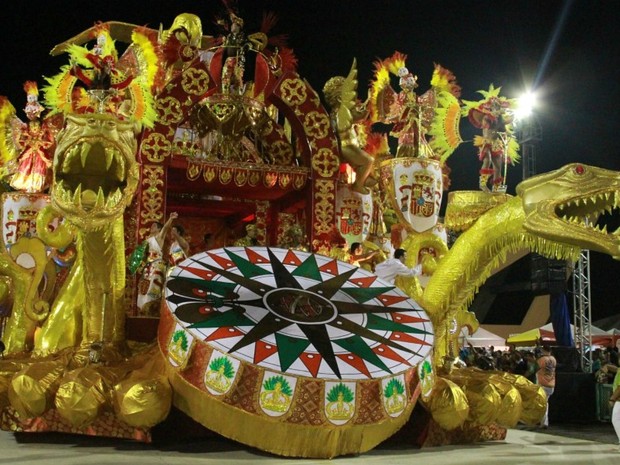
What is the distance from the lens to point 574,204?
5664mm

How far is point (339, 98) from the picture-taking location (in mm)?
7953

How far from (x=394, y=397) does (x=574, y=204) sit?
2.13 m

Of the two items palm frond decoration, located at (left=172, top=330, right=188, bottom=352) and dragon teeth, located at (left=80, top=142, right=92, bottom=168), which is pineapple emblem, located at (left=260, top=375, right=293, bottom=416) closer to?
palm frond decoration, located at (left=172, top=330, right=188, bottom=352)

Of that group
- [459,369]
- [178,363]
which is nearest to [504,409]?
[459,369]

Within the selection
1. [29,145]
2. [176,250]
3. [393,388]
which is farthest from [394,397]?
[29,145]

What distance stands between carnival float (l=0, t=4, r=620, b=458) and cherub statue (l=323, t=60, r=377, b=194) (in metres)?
0.03

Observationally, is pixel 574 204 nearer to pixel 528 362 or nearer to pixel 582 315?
pixel 582 315

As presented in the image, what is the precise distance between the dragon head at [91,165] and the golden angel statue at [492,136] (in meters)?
4.55

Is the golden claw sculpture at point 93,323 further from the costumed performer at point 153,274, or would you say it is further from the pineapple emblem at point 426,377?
the pineapple emblem at point 426,377

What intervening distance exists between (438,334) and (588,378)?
6.16 meters

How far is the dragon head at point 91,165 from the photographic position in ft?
17.7

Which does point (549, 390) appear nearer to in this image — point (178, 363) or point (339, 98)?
point (339, 98)

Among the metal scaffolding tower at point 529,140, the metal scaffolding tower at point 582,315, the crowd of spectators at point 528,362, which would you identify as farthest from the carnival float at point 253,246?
the metal scaffolding tower at point 529,140

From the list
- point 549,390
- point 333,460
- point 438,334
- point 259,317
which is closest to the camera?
point 333,460
